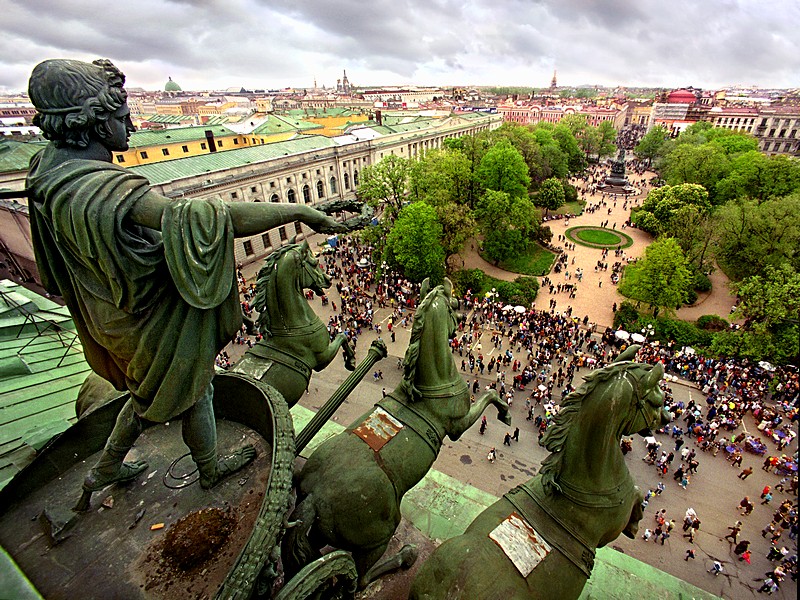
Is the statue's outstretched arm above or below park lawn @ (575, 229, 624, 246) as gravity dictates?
above

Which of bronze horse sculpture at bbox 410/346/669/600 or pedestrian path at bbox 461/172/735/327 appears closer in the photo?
bronze horse sculpture at bbox 410/346/669/600

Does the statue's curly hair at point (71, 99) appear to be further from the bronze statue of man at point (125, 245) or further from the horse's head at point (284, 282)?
the horse's head at point (284, 282)

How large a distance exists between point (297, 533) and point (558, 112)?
134370 mm

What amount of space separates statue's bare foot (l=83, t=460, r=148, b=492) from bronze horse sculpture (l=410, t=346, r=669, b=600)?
3838 mm

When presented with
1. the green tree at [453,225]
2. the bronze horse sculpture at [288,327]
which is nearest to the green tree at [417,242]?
the green tree at [453,225]

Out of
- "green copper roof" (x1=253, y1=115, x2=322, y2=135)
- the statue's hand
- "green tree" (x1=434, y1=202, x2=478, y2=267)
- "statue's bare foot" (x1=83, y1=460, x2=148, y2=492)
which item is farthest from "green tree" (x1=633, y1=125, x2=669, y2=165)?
"statue's bare foot" (x1=83, y1=460, x2=148, y2=492)

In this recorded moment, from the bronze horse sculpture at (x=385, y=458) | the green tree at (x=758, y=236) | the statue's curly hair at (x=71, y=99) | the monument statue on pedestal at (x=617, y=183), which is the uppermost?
the statue's curly hair at (x=71, y=99)

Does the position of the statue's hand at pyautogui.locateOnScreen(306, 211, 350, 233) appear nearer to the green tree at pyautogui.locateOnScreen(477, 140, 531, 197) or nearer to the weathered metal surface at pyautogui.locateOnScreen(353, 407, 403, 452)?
the weathered metal surface at pyautogui.locateOnScreen(353, 407, 403, 452)

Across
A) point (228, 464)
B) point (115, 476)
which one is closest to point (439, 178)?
point (228, 464)

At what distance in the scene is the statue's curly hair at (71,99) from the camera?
3068 mm

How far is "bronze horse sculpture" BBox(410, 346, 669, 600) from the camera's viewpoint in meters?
5.29

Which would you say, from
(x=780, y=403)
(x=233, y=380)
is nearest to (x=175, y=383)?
(x=233, y=380)

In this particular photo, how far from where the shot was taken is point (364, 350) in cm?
2281

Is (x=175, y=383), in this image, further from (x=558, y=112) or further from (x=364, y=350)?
(x=558, y=112)
